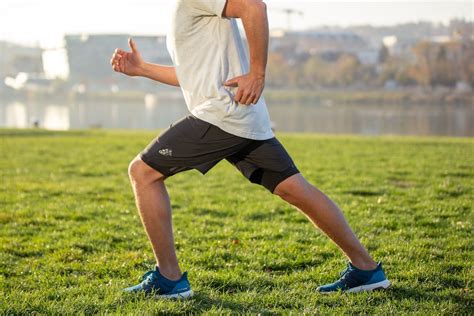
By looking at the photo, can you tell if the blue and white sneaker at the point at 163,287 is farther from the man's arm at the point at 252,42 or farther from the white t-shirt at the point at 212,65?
the man's arm at the point at 252,42

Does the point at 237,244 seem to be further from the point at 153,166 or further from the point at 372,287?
the point at 153,166

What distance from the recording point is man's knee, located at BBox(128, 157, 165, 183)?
423 cm

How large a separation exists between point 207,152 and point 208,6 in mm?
830

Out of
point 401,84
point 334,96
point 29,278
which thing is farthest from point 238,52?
point 401,84

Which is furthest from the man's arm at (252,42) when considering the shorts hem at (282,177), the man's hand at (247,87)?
the shorts hem at (282,177)

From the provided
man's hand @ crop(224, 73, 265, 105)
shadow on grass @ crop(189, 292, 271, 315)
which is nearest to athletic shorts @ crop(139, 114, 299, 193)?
man's hand @ crop(224, 73, 265, 105)

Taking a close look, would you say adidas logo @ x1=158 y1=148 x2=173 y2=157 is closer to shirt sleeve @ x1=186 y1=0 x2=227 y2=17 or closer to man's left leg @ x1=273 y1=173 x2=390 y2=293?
man's left leg @ x1=273 y1=173 x2=390 y2=293

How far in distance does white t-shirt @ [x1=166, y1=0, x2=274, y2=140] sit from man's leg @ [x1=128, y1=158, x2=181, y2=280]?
1.57 ft

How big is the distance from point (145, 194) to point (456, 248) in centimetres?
270

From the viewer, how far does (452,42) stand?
432 ft

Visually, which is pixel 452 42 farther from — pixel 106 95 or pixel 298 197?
pixel 298 197

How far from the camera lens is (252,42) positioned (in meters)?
3.93

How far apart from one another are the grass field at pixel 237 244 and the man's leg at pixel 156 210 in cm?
26

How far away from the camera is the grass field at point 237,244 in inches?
165
